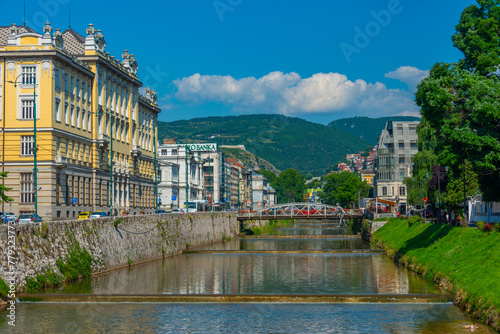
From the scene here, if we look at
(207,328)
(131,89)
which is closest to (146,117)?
(131,89)

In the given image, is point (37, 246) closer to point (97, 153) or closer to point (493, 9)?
point (493, 9)

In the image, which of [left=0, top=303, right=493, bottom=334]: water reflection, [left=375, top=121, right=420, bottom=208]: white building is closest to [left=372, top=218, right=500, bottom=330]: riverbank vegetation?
[left=0, top=303, right=493, bottom=334]: water reflection

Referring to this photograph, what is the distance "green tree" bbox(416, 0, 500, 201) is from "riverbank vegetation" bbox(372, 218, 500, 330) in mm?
4696

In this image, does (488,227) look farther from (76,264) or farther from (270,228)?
(270,228)

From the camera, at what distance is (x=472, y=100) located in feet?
136

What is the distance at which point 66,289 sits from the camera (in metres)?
41.4

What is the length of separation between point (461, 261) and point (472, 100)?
10.2 m

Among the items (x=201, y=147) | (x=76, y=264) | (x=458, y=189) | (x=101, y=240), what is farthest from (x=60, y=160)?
(x=201, y=147)

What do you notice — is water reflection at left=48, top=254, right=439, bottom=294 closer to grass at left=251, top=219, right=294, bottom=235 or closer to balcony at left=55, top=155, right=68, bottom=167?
balcony at left=55, top=155, right=68, bottom=167

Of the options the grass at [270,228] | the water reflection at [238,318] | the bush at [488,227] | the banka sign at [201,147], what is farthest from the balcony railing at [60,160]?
the banka sign at [201,147]

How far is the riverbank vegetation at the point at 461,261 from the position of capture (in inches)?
1234

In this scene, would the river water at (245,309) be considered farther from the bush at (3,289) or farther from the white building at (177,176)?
the white building at (177,176)

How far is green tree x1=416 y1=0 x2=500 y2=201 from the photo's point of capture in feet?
134

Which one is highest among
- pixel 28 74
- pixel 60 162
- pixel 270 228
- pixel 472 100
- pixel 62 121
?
pixel 28 74
